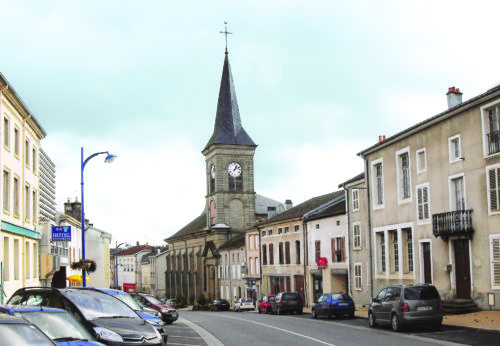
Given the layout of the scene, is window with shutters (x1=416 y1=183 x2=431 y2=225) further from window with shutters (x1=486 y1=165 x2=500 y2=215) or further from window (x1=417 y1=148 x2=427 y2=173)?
window with shutters (x1=486 y1=165 x2=500 y2=215)

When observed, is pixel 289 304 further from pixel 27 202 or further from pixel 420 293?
pixel 420 293

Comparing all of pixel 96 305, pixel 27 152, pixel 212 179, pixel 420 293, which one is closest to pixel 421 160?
pixel 420 293

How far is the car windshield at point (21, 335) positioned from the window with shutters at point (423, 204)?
2400cm

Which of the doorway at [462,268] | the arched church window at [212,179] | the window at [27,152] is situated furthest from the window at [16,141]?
the arched church window at [212,179]

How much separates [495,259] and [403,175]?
8.79m

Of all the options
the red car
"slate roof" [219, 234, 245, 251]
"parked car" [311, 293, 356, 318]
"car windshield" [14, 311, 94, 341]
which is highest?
"slate roof" [219, 234, 245, 251]

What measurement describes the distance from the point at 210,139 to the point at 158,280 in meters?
39.2

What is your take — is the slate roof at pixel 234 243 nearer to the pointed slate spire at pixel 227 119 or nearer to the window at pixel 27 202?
the pointed slate spire at pixel 227 119

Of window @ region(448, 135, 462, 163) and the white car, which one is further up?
window @ region(448, 135, 462, 163)

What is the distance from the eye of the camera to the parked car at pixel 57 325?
9.52 m

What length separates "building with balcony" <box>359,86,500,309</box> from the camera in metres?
24.3

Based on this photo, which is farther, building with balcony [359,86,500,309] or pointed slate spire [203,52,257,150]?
pointed slate spire [203,52,257,150]

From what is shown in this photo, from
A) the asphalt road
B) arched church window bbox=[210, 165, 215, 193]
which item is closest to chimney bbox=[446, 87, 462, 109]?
the asphalt road

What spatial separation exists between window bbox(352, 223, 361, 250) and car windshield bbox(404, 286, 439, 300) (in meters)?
16.9
